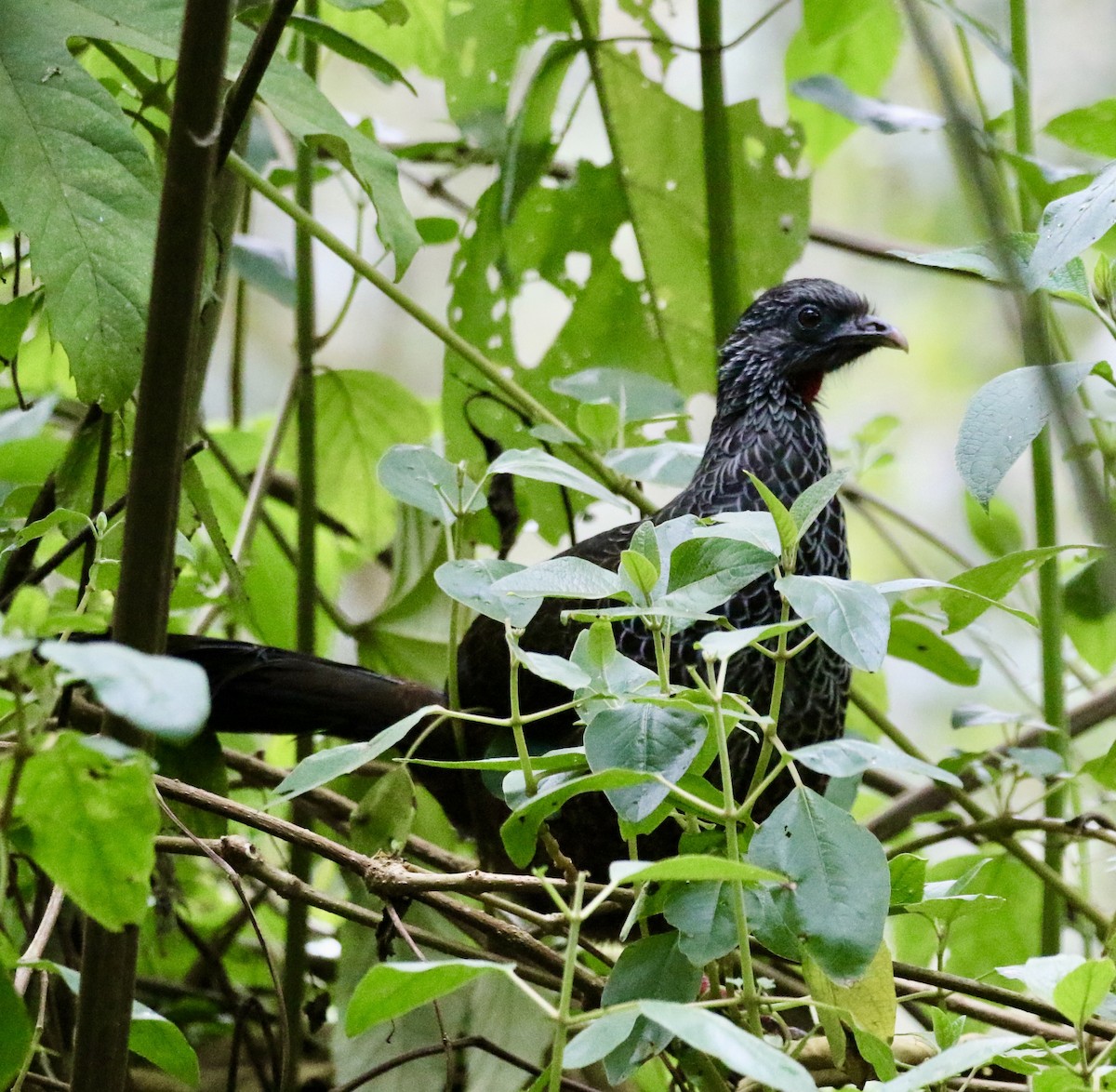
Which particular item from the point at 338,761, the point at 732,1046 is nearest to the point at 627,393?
the point at 338,761

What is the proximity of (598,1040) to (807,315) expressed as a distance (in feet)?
5.30

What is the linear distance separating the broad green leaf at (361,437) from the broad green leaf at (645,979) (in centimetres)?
127

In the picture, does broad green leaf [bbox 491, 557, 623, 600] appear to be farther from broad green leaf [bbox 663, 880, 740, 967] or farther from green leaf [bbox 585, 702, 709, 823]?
broad green leaf [bbox 663, 880, 740, 967]

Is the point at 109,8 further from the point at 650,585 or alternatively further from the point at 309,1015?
the point at 309,1015

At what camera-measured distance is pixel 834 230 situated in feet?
7.55

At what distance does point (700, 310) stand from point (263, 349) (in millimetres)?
4111

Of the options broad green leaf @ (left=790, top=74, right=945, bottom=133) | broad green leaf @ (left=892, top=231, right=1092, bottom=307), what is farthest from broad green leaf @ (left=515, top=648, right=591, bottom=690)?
broad green leaf @ (left=790, top=74, right=945, bottom=133)

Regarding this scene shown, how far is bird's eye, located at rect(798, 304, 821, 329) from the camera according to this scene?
2.05 m


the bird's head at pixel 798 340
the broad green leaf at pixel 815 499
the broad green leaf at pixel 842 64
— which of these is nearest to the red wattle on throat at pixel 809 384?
the bird's head at pixel 798 340

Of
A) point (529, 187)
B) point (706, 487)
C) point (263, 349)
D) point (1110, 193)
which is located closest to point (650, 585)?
point (1110, 193)

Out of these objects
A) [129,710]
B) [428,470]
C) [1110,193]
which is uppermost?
[1110,193]

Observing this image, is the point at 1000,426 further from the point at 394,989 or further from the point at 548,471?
the point at 394,989

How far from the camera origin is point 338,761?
0.84 meters

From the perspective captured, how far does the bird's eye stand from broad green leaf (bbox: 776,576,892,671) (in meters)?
1.36
